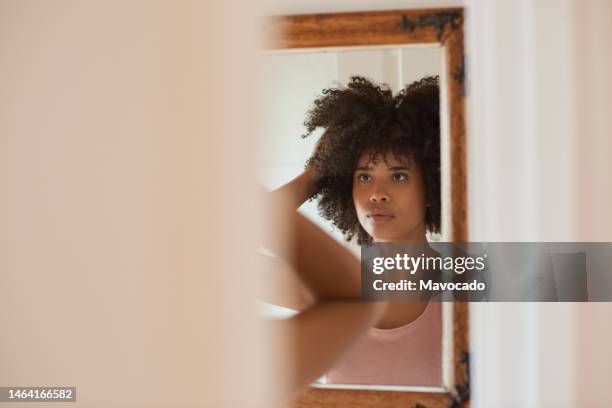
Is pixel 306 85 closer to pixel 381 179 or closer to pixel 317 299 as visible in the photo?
pixel 381 179

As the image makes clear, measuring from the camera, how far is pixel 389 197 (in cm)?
90

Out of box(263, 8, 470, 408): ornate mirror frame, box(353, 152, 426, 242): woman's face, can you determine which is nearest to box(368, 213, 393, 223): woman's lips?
box(353, 152, 426, 242): woman's face

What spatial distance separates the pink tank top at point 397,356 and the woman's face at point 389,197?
0.45 feet

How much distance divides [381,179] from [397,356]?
289 mm

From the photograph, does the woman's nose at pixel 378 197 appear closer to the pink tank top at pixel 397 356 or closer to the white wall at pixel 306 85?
the white wall at pixel 306 85

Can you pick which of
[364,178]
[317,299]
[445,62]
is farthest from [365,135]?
[317,299]

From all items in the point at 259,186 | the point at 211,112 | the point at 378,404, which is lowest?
the point at 378,404

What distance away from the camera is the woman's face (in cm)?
88

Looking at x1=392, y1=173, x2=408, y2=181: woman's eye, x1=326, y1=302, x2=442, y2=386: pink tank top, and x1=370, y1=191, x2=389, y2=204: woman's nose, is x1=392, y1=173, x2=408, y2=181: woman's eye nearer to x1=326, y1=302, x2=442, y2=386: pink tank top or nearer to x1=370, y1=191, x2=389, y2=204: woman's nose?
x1=370, y1=191, x2=389, y2=204: woman's nose

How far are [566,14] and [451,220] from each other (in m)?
0.38

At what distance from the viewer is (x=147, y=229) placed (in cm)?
87

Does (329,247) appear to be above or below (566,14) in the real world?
below

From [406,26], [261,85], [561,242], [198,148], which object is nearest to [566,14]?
[406,26]

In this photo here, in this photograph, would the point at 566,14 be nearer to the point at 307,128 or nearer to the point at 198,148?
the point at 307,128
